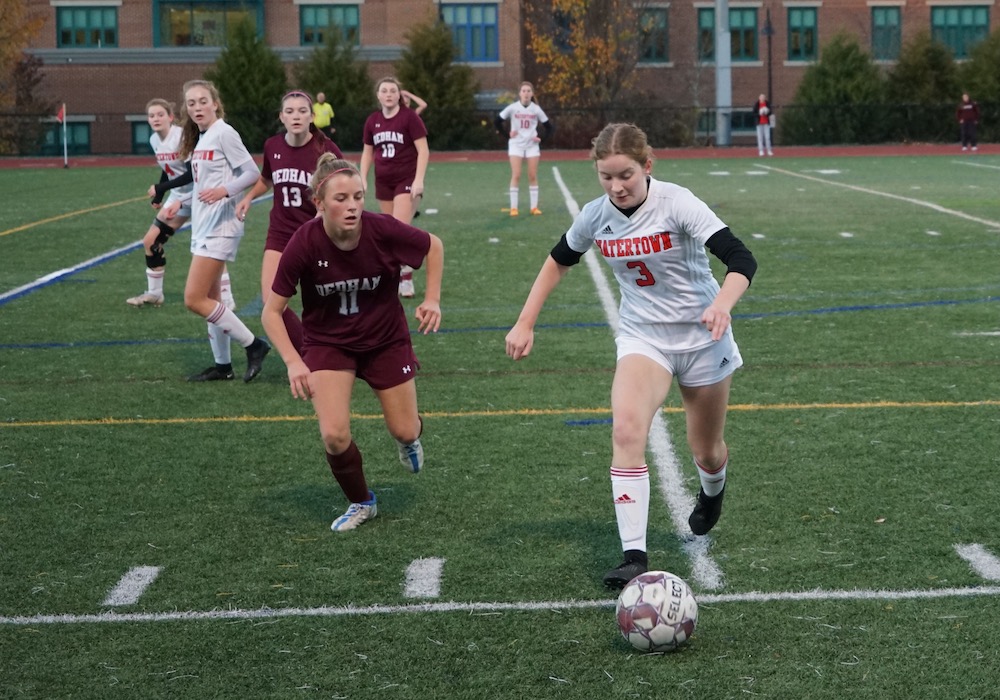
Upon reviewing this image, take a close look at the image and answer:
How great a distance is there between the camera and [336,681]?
4527 millimetres

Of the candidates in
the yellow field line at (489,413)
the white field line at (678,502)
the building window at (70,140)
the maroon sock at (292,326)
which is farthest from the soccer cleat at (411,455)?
the building window at (70,140)

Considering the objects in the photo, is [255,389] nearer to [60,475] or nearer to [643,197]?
[60,475]

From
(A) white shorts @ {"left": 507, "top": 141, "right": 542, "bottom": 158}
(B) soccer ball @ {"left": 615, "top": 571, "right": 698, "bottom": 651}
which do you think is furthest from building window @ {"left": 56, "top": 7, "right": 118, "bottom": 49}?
(B) soccer ball @ {"left": 615, "top": 571, "right": 698, "bottom": 651}

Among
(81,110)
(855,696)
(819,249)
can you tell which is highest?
(81,110)

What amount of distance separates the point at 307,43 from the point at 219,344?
49.2 metres

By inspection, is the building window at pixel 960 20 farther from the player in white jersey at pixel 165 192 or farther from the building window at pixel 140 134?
the player in white jersey at pixel 165 192

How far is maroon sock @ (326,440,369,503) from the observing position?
6199mm

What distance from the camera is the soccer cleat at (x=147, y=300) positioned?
13156 millimetres

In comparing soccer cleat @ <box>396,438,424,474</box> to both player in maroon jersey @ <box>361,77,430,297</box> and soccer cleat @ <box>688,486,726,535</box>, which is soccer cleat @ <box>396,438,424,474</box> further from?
player in maroon jersey @ <box>361,77,430,297</box>

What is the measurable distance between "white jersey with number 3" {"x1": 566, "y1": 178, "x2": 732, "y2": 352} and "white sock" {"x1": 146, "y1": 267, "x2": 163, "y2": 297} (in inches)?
327

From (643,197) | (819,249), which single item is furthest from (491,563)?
(819,249)

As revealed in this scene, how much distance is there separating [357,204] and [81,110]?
5273 centimetres

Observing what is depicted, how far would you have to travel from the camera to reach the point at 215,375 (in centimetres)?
980

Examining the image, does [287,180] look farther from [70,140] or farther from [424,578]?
[70,140]
